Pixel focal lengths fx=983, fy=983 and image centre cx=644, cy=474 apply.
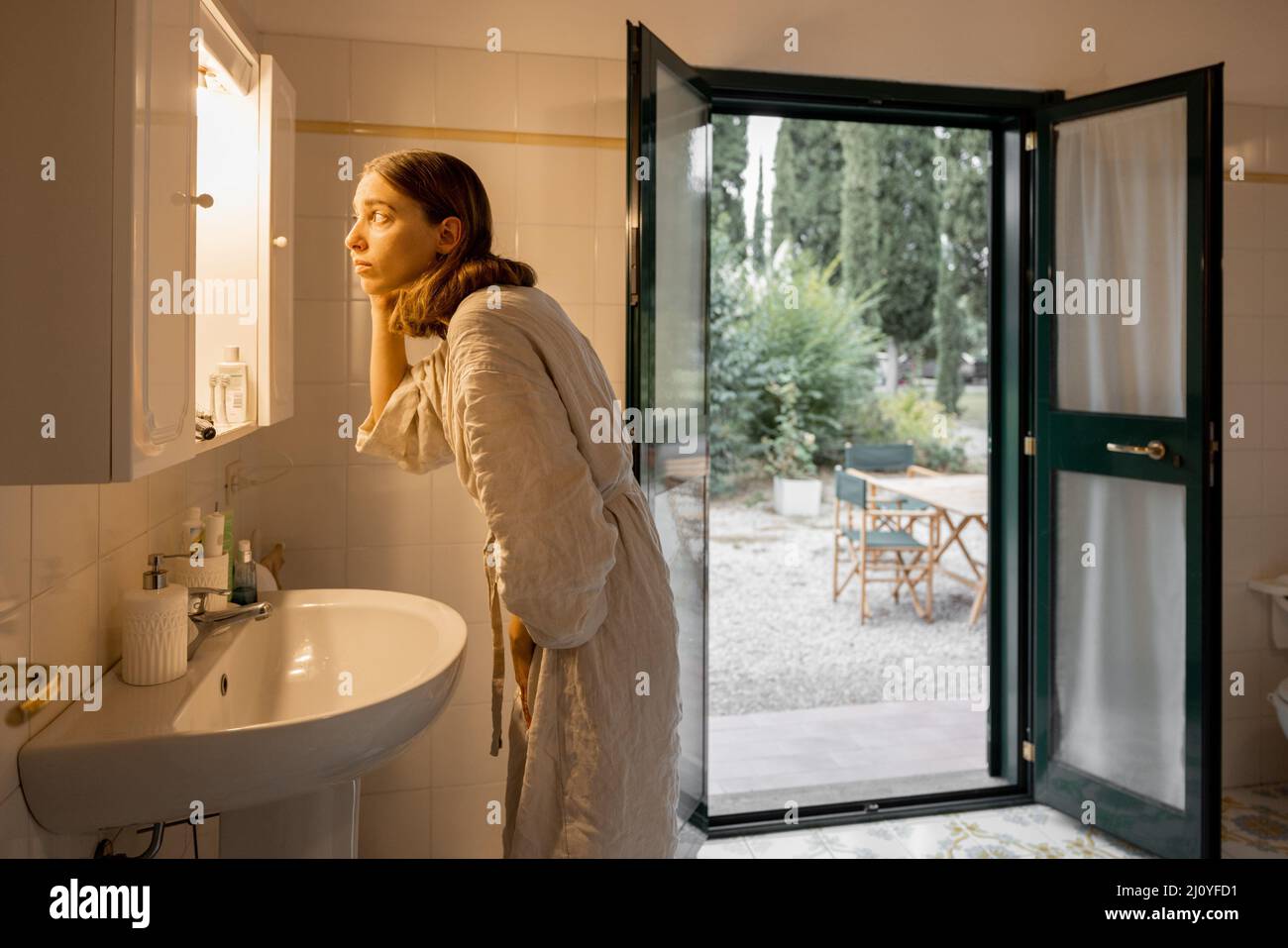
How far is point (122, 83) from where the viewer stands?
96 centimetres

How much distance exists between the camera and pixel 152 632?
4.44ft

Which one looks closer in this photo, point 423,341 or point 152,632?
point 152,632

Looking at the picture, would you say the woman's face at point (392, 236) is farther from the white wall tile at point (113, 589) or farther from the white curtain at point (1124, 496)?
the white curtain at point (1124, 496)

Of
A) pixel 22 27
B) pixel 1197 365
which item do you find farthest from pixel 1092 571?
pixel 22 27

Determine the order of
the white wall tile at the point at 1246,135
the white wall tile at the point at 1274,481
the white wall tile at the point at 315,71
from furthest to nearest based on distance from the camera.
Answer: the white wall tile at the point at 1274,481
the white wall tile at the point at 1246,135
the white wall tile at the point at 315,71

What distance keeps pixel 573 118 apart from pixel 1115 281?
149 centimetres

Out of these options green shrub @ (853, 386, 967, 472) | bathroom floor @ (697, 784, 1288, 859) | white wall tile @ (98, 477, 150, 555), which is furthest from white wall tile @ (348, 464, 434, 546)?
green shrub @ (853, 386, 967, 472)

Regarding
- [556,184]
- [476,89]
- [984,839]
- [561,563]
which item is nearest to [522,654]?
[561,563]

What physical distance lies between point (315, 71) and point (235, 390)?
3.33 ft

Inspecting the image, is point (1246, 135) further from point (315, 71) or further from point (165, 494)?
point (165, 494)

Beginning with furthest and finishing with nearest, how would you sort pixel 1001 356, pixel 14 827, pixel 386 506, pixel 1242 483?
pixel 1242 483, pixel 1001 356, pixel 386 506, pixel 14 827

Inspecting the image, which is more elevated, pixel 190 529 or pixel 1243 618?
pixel 190 529

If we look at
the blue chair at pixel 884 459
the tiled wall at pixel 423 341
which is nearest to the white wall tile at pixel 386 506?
the tiled wall at pixel 423 341

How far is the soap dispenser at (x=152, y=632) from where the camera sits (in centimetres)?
134
